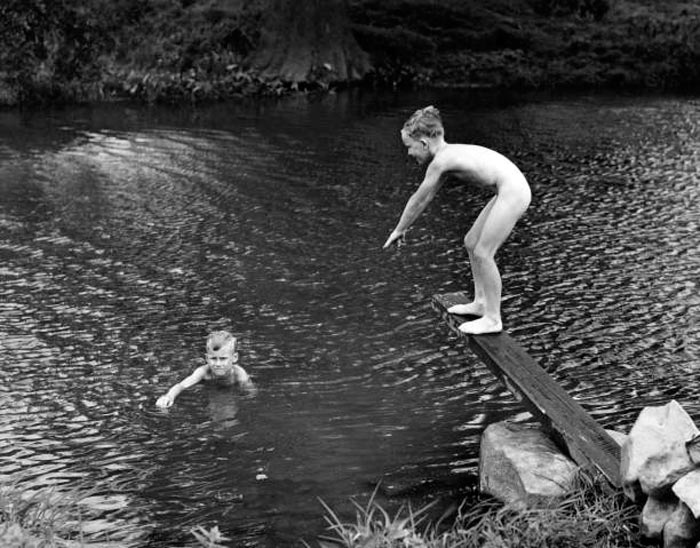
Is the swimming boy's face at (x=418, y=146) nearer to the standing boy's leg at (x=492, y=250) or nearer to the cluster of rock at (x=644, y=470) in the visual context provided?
the standing boy's leg at (x=492, y=250)

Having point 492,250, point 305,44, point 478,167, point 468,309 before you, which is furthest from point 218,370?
point 305,44

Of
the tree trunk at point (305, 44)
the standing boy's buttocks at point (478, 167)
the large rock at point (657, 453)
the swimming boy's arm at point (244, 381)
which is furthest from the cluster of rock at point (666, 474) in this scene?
the tree trunk at point (305, 44)

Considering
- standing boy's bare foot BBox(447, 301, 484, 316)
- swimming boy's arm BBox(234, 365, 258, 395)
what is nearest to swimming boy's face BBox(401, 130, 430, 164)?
standing boy's bare foot BBox(447, 301, 484, 316)

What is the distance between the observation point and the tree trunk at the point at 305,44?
34.4 metres

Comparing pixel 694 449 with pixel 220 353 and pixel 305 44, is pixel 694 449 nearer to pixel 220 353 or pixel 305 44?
pixel 220 353

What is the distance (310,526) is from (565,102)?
86.5 ft

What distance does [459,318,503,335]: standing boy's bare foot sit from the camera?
841cm

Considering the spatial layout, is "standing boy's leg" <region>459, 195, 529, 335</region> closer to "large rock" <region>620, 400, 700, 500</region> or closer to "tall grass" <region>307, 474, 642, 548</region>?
"tall grass" <region>307, 474, 642, 548</region>

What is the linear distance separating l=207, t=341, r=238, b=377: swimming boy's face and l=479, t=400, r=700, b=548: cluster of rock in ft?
9.24

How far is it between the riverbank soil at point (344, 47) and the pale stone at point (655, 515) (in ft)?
83.7

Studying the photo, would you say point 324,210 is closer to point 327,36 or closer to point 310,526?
point 310,526

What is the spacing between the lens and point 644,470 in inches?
255

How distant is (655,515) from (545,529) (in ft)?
2.34

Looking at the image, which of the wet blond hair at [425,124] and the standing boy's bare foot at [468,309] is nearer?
the wet blond hair at [425,124]
